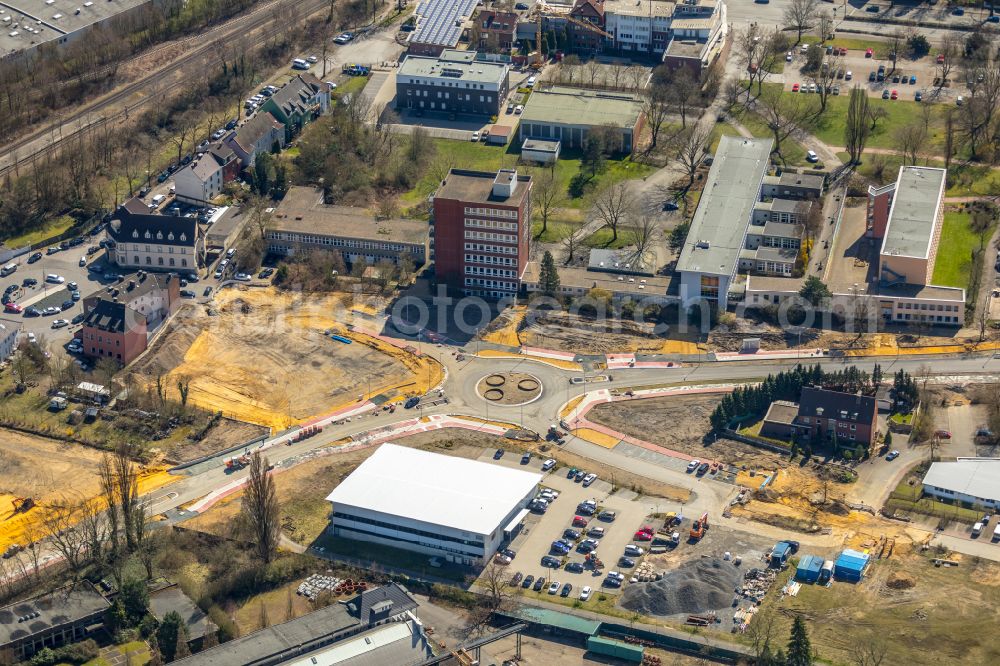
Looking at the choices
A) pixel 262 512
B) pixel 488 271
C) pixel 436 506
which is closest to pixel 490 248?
pixel 488 271

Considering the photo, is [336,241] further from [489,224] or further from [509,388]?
[509,388]

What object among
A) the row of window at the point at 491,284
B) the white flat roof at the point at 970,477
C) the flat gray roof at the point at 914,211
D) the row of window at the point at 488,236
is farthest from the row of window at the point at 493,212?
the white flat roof at the point at 970,477

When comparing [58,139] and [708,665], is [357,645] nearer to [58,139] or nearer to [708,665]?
[708,665]

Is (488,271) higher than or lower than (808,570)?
higher

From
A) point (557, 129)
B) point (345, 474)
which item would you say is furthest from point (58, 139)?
point (345, 474)

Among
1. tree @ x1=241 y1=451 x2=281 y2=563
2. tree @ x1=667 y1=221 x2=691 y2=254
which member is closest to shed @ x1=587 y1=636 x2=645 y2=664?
tree @ x1=241 y1=451 x2=281 y2=563
